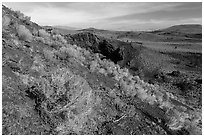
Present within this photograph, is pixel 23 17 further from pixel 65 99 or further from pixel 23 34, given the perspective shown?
pixel 65 99

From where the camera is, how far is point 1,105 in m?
9.21

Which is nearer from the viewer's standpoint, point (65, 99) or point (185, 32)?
point (65, 99)

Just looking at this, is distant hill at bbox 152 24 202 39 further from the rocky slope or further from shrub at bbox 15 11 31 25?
the rocky slope

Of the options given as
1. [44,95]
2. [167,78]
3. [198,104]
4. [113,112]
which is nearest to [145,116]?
[113,112]

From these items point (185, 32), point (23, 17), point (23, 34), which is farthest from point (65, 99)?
point (185, 32)

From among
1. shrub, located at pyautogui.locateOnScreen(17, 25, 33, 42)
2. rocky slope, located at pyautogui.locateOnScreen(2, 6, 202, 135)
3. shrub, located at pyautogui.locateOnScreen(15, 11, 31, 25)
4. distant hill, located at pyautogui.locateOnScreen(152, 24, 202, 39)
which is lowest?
distant hill, located at pyautogui.locateOnScreen(152, 24, 202, 39)

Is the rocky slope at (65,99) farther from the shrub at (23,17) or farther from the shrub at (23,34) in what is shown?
the shrub at (23,17)

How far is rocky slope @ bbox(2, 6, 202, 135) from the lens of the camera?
1005 cm

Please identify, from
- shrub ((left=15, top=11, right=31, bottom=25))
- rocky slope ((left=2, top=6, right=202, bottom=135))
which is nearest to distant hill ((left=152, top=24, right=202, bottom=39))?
shrub ((left=15, top=11, right=31, bottom=25))

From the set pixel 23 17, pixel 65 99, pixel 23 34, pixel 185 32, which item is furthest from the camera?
pixel 185 32

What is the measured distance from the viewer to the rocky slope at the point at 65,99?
10.0 metres

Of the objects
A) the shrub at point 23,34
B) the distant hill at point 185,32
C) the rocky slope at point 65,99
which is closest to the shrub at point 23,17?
the rocky slope at point 65,99

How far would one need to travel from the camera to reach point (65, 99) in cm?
1091

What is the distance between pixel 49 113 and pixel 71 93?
47.3 inches
